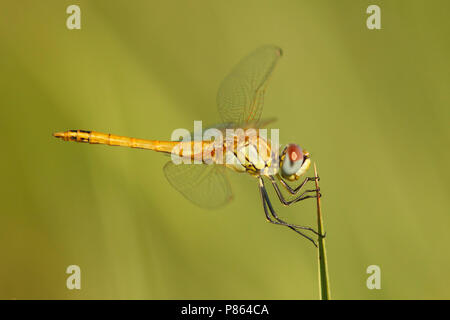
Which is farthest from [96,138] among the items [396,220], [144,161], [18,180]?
[396,220]

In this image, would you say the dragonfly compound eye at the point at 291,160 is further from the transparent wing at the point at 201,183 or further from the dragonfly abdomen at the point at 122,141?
the dragonfly abdomen at the point at 122,141

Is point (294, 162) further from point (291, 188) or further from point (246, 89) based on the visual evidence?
point (246, 89)

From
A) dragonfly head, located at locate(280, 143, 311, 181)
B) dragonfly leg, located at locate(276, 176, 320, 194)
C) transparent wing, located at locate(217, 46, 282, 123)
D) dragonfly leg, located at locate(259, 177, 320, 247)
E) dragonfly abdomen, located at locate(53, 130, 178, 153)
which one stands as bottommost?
dragonfly leg, located at locate(259, 177, 320, 247)

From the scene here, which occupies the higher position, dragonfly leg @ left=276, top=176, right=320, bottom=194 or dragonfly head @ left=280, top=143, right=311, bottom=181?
dragonfly head @ left=280, top=143, right=311, bottom=181

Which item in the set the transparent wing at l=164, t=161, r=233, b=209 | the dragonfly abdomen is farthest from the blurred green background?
the transparent wing at l=164, t=161, r=233, b=209

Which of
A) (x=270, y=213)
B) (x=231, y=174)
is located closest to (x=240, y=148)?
(x=231, y=174)

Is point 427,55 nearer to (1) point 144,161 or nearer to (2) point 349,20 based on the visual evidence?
(2) point 349,20

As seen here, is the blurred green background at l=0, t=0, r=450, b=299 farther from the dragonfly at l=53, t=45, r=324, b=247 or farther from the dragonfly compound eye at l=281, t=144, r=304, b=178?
the dragonfly compound eye at l=281, t=144, r=304, b=178
